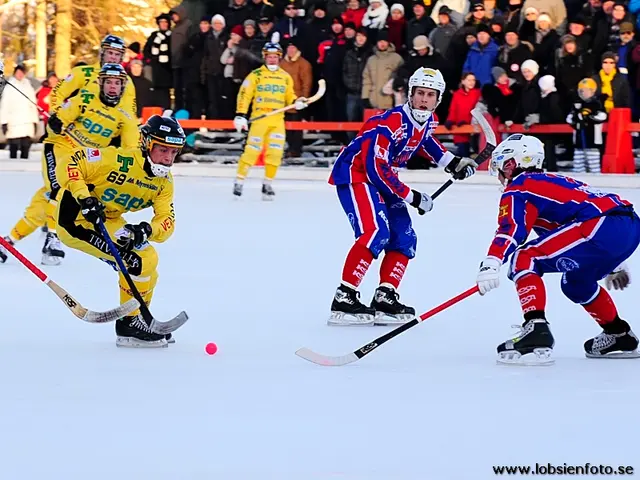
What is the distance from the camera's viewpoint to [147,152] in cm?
568

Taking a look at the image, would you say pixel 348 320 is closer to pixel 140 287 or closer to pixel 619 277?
pixel 140 287

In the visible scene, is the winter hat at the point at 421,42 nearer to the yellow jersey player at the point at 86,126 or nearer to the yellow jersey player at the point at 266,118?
the yellow jersey player at the point at 266,118

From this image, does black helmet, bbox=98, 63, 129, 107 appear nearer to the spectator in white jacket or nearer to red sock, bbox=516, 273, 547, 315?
red sock, bbox=516, 273, 547, 315

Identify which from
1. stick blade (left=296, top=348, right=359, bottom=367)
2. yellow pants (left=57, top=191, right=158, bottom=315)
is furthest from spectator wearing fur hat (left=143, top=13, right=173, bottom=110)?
stick blade (left=296, top=348, right=359, bottom=367)

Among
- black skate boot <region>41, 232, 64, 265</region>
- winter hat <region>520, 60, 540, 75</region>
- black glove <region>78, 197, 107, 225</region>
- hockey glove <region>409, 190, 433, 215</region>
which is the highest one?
winter hat <region>520, 60, 540, 75</region>

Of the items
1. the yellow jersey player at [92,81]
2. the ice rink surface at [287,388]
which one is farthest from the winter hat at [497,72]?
the yellow jersey player at [92,81]

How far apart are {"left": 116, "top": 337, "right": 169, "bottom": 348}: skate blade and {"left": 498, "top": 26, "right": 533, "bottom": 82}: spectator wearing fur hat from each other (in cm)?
847

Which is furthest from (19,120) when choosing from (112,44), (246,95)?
(112,44)

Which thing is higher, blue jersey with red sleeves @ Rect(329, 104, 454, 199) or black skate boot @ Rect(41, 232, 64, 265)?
blue jersey with red sleeves @ Rect(329, 104, 454, 199)

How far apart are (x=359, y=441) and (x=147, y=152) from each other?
2069 mm

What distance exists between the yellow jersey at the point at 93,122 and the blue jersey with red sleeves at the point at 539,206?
10.8ft

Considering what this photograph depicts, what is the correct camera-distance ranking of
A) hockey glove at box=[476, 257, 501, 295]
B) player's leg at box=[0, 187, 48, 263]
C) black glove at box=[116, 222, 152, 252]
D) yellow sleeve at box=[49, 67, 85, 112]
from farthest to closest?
player's leg at box=[0, 187, 48, 263] < yellow sleeve at box=[49, 67, 85, 112] < black glove at box=[116, 222, 152, 252] < hockey glove at box=[476, 257, 501, 295]

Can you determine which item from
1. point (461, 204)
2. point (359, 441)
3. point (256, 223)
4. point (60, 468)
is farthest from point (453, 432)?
point (461, 204)

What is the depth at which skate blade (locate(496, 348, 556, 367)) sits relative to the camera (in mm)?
5336
